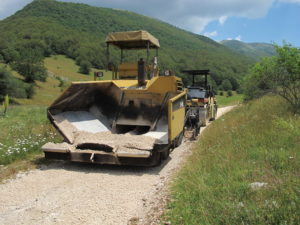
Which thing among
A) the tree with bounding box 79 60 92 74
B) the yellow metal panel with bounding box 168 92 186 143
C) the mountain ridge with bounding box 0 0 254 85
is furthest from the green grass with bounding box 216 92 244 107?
the tree with bounding box 79 60 92 74

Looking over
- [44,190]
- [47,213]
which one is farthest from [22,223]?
[44,190]

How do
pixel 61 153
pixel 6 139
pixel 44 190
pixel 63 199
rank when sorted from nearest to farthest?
pixel 63 199 < pixel 44 190 < pixel 61 153 < pixel 6 139

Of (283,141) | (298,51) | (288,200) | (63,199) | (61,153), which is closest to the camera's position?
(288,200)

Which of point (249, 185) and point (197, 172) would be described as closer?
point (249, 185)

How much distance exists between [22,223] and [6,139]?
4.39 meters

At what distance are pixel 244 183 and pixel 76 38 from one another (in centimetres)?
9773

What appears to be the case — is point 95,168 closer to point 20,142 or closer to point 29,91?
point 20,142

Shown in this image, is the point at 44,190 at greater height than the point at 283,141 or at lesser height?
lesser

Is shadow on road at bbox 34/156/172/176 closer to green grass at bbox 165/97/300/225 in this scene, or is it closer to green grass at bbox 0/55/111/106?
green grass at bbox 165/97/300/225

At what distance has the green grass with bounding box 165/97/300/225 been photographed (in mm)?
2896

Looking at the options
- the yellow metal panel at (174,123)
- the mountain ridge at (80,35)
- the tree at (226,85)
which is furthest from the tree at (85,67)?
the yellow metal panel at (174,123)

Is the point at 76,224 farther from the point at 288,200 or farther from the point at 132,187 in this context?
the point at 288,200

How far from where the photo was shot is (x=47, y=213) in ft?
11.9

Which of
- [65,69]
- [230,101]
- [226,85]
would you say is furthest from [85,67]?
[230,101]
